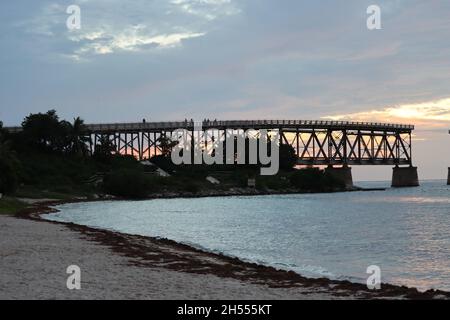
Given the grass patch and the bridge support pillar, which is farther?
the bridge support pillar

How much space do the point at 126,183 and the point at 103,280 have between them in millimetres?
110607

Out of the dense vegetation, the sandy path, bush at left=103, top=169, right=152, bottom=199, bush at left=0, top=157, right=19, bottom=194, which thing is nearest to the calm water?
the sandy path

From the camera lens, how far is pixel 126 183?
128 metres

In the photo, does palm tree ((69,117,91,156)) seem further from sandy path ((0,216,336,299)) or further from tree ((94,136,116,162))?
sandy path ((0,216,336,299))

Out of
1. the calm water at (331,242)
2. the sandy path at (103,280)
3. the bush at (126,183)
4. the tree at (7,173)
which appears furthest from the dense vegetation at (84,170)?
the sandy path at (103,280)

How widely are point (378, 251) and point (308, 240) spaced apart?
8616mm

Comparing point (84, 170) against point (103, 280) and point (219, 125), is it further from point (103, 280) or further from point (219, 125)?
point (103, 280)

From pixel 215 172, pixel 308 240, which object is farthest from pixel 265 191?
pixel 308 240

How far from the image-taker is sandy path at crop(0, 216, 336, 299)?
16531 mm

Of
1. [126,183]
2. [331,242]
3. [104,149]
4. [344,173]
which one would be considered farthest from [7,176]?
[344,173]

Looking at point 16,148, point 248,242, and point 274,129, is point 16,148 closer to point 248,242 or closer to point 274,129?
point 274,129

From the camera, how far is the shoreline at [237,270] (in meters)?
19.3

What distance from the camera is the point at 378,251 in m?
37.4

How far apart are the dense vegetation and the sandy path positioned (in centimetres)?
7302
